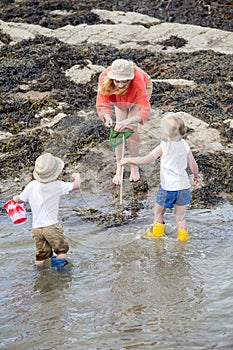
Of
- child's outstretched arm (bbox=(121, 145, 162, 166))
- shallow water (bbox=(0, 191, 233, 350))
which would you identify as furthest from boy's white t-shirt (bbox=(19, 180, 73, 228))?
child's outstretched arm (bbox=(121, 145, 162, 166))

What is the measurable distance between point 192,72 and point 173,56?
88 cm

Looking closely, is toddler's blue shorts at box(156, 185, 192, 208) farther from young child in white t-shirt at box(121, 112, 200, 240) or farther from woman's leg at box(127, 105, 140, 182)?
woman's leg at box(127, 105, 140, 182)

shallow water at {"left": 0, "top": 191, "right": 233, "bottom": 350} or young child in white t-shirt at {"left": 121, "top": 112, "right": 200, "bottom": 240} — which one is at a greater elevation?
young child in white t-shirt at {"left": 121, "top": 112, "right": 200, "bottom": 240}

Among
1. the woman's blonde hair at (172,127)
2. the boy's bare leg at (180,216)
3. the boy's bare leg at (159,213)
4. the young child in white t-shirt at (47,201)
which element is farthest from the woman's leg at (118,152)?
the young child in white t-shirt at (47,201)

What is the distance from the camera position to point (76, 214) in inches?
283

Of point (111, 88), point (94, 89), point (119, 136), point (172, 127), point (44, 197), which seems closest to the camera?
point (44, 197)

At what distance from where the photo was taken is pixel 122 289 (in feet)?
17.9

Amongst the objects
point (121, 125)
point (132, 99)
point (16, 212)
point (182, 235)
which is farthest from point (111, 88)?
point (16, 212)

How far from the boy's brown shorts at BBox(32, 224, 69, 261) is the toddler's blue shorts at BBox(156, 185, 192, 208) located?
3.81ft

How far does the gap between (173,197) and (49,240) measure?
137cm

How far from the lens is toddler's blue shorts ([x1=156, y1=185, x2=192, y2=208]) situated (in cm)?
621

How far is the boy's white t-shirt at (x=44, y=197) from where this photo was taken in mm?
5609

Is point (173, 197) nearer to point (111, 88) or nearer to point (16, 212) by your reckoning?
point (111, 88)

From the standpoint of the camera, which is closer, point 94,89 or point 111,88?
point 111,88
